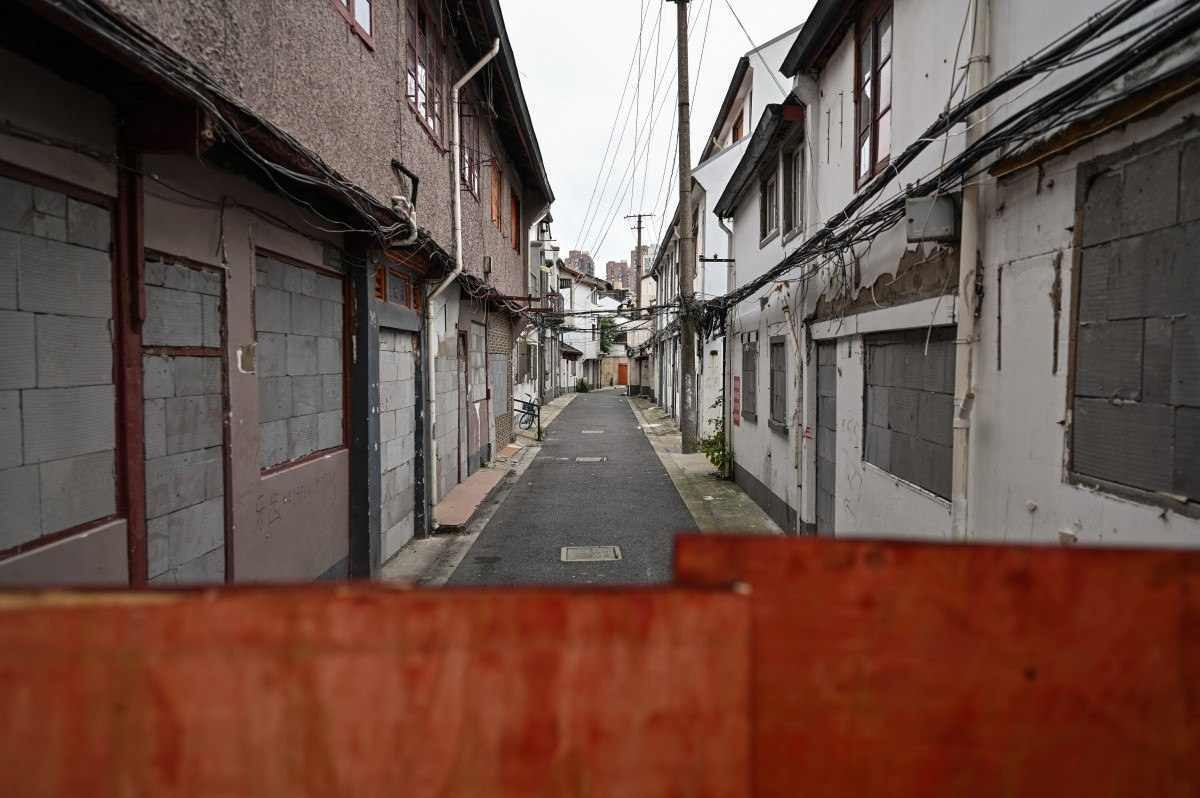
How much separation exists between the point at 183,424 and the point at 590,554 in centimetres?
497

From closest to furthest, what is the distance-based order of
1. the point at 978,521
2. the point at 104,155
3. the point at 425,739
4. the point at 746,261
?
1. the point at 425,739
2. the point at 104,155
3. the point at 978,521
4. the point at 746,261

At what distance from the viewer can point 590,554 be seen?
805cm

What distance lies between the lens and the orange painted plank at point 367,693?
97 cm

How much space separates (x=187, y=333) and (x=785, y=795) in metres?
4.17

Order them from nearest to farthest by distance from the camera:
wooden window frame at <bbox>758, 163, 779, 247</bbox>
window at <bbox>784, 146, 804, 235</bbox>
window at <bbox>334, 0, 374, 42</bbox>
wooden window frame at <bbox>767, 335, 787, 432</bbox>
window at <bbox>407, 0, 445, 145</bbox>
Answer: window at <bbox>334, 0, 374, 42</bbox>, window at <bbox>407, 0, 445, 145</bbox>, window at <bbox>784, 146, 804, 235</bbox>, wooden window frame at <bbox>767, 335, 787, 432</bbox>, wooden window frame at <bbox>758, 163, 779, 247</bbox>

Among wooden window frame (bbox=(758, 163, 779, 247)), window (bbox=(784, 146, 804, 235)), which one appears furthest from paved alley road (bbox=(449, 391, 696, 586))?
wooden window frame (bbox=(758, 163, 779, 247))

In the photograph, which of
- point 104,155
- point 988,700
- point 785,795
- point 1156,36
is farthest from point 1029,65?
point 104,155

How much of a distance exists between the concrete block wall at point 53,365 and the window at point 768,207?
8434 mm

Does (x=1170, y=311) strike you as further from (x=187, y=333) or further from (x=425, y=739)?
(x=187, y=333)

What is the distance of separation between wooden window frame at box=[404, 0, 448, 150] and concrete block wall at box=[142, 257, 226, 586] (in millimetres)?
4719

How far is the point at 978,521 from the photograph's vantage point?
4.29 meters

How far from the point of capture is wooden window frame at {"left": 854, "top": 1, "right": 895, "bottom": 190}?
5.85 meters

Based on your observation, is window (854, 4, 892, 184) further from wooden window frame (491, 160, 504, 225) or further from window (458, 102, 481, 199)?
wooden window frame (491, 160, 504, 225)

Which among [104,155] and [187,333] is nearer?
[104,155]
